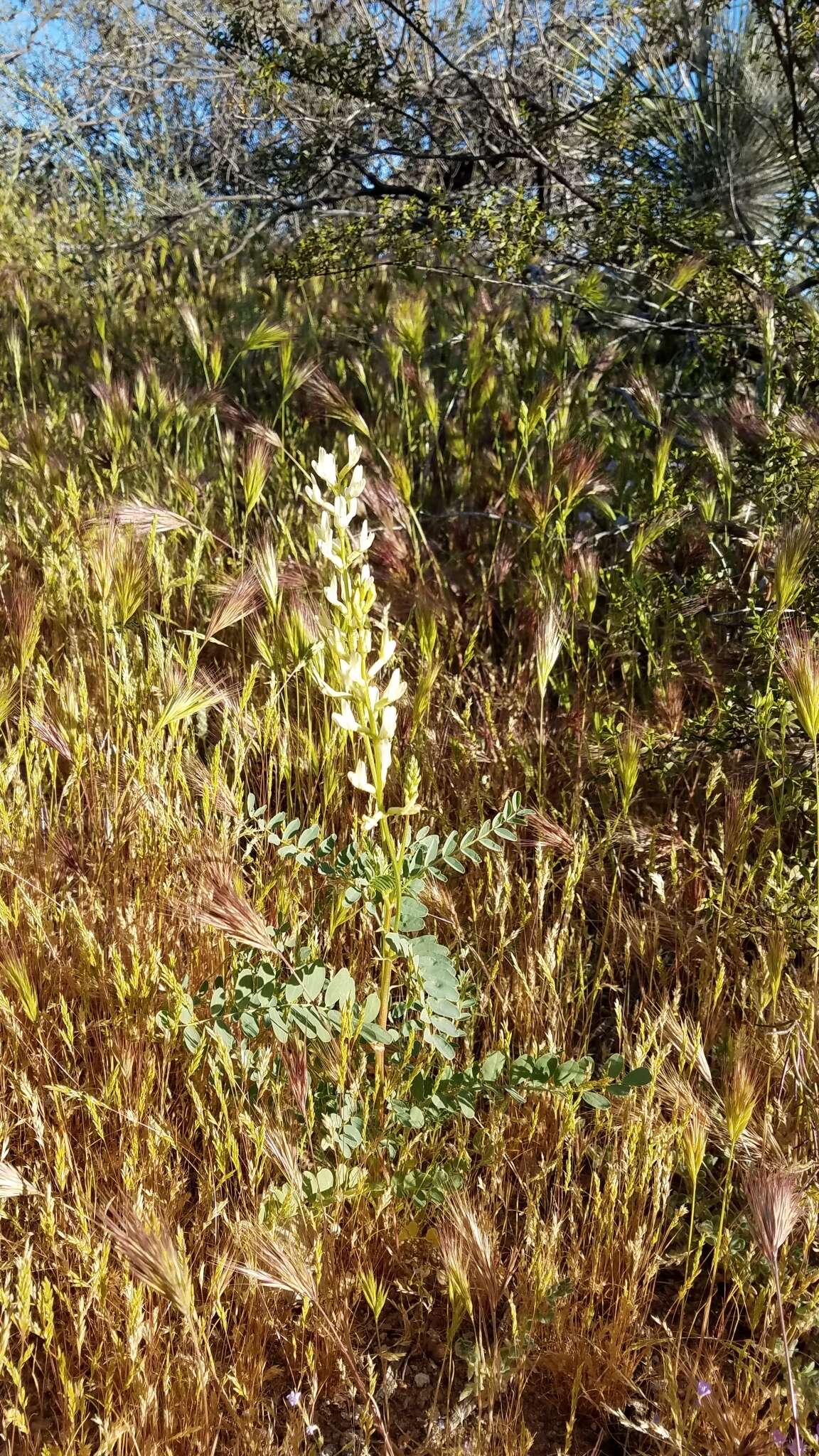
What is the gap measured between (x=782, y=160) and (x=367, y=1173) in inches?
133

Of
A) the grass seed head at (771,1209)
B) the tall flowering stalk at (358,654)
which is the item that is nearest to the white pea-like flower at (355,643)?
the tall flowering stalk at (358,654)

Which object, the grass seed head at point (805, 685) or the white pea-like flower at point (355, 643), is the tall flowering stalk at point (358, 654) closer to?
the white pea-like flower at point (355, 643)

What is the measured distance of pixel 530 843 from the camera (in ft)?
5.97

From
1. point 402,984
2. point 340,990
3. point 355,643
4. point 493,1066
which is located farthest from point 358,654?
point 402,984

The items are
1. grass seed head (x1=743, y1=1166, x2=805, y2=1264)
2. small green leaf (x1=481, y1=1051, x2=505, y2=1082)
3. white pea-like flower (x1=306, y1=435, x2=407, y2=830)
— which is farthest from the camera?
small green leaf (x1=481, y1=1051, x2=505, y2=1082)

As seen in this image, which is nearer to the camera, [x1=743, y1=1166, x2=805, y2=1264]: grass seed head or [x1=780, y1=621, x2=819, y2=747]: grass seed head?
[x1=743, y1=1166, x2=805, y2=1264]: grass seed head

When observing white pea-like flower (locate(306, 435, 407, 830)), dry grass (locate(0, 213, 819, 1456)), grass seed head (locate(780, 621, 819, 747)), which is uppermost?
white pea-like flower (locate(306, 435, 407, 830))

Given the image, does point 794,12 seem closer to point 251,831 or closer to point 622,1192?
point 251,831

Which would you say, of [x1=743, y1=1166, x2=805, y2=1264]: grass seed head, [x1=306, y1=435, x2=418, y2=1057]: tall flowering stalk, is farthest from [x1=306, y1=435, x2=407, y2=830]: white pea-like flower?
[x1=743, y1=1166, x2=805, y2=1264]: grass seed head

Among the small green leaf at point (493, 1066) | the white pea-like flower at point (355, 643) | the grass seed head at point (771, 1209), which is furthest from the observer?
the small green leaf at point (493, 1066)

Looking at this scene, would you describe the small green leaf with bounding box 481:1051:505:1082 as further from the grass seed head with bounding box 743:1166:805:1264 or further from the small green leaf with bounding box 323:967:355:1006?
the grass seed head with bounding box 743:1166:805:1264

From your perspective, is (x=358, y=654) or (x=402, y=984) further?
(x=402, y=984)

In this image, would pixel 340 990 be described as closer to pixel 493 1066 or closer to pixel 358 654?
pixel 493 1066

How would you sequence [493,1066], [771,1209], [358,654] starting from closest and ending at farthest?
[771,1209] → [358,654] → [493,1066]
